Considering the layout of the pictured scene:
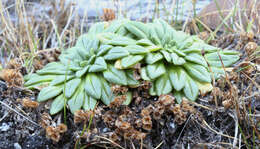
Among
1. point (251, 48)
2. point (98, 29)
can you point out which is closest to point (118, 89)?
point (98, 29)

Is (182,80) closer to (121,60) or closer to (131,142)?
(121,60)

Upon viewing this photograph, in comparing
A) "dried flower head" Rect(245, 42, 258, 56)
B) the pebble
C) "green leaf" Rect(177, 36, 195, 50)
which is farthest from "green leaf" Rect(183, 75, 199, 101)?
the pebble

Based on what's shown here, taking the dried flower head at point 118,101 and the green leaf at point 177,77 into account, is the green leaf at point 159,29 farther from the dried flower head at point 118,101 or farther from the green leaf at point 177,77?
the dried flower head at point 118,101

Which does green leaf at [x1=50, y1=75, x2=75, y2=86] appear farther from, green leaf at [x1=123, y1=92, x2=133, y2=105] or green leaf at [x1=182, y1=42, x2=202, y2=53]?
green leaf at [x1=182, y1=42, x2=202, y2=53]

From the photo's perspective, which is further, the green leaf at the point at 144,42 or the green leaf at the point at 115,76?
the green leaf at the point at 144,42

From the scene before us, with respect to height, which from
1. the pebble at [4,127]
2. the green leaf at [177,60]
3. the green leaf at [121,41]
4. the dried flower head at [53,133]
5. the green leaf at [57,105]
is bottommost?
the pebble at [4,127]

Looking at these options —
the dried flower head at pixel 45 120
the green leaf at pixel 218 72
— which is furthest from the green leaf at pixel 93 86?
the green leaf at pixel 218 72

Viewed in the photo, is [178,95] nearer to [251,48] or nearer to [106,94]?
[106,94]

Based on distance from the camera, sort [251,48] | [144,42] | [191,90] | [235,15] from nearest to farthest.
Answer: [191,90] < [144,42] < [251,48] < [235,15]
